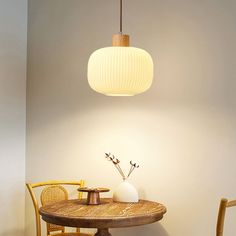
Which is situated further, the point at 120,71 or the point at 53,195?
the point at 53,195

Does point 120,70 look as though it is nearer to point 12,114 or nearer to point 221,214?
point 221,214

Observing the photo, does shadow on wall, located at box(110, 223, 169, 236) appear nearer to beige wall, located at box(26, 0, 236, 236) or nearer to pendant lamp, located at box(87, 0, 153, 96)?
beige wall, located at box(26, 0, 236, 236)

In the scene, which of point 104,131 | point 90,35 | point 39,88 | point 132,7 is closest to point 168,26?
point 132,7

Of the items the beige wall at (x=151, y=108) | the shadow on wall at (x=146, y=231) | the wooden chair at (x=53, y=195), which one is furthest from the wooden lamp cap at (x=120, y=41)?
the shadow on wall at (x=146, y=231)

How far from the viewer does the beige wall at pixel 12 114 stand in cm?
419

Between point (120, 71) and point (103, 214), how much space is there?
94cm

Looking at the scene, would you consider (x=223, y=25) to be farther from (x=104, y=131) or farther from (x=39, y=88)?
(x=39, y=88)

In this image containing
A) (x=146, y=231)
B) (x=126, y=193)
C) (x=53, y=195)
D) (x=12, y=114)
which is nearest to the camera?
(x=126, y=193)

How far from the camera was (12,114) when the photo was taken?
4289mm

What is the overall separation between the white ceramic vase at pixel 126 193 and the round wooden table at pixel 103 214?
48 millimetres

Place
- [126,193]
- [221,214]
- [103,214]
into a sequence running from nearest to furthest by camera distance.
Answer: [221,214], [103,214], [126,193]

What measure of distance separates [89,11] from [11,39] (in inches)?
29.6

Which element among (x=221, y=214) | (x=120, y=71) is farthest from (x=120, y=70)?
(x=221, y=214)

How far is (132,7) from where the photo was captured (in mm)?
3900
